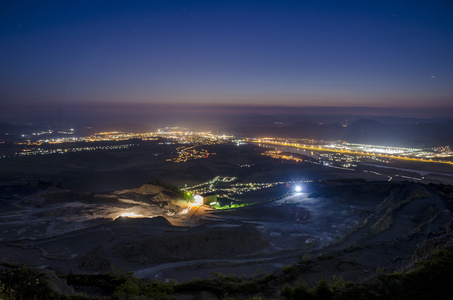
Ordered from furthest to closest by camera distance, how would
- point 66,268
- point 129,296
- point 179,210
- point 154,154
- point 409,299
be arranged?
point 154,154 < point 179,210 < point 66,268 < point 129,296 < point 409,299

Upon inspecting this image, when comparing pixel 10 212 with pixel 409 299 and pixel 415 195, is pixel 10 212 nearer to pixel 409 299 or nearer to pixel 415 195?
pixel 409 299

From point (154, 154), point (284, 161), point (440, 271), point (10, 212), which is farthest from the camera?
point (154, 154)

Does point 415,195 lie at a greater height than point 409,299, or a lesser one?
lesser

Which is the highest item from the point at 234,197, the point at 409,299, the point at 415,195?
the point at 409,299

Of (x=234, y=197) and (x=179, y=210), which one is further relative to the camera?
(x=234, y=197)

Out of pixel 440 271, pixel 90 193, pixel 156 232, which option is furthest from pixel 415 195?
pixel 90 193

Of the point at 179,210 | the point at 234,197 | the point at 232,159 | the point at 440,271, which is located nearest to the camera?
the point at 440,271

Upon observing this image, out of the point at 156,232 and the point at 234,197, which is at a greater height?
the point at 156,232

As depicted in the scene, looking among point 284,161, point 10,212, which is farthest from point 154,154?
point 10,212

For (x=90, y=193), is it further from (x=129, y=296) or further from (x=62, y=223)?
(x=129, y=296)
